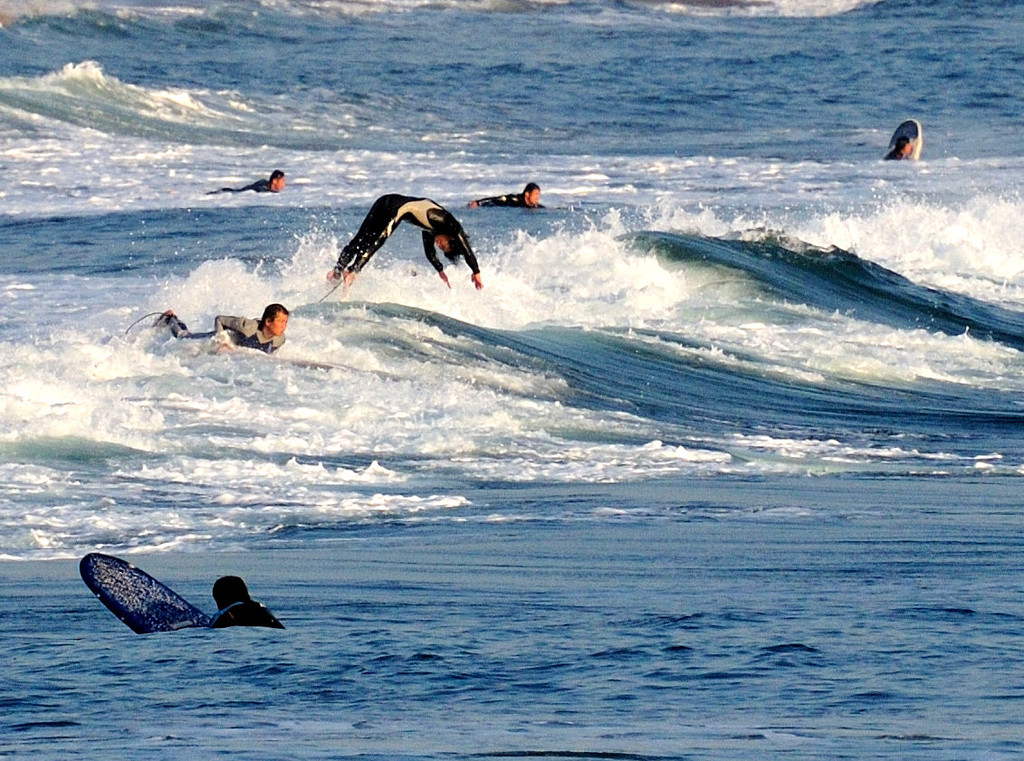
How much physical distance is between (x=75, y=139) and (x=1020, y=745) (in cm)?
2726

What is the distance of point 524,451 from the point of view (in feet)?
36.6

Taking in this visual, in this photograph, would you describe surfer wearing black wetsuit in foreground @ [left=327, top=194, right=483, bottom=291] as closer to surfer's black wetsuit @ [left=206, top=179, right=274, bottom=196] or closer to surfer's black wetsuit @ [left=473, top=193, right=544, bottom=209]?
surfer's black wetsuit @ [left=473, top=193, right=544, bottom=209]

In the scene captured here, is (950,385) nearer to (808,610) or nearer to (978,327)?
(978,327)

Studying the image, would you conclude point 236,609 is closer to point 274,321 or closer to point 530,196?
point 274,321

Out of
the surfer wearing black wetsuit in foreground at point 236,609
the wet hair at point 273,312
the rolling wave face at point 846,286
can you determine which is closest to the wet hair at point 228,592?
the surfer wearing black wetsuit in foreground at point 236,609

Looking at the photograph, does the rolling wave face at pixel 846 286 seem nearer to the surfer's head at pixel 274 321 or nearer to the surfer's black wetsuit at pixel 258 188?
the surfer's head at pixel 274 321

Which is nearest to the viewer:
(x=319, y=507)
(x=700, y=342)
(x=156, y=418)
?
(x=319, y=507)

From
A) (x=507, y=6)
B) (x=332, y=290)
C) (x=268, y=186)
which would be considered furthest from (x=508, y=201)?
(x=507, y=6)

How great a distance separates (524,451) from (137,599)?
4.55 m

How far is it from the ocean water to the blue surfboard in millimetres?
90

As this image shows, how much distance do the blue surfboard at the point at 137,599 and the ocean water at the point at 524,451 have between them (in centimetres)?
9

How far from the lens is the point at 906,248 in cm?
2267

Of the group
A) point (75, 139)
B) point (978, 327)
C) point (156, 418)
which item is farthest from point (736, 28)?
point (156, 418)

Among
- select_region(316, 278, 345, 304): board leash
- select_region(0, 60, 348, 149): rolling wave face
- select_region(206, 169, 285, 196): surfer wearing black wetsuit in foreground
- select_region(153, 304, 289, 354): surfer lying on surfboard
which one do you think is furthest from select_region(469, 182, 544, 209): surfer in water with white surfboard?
select_region(153, 304, 289, 354): surfer lying on surfboard
